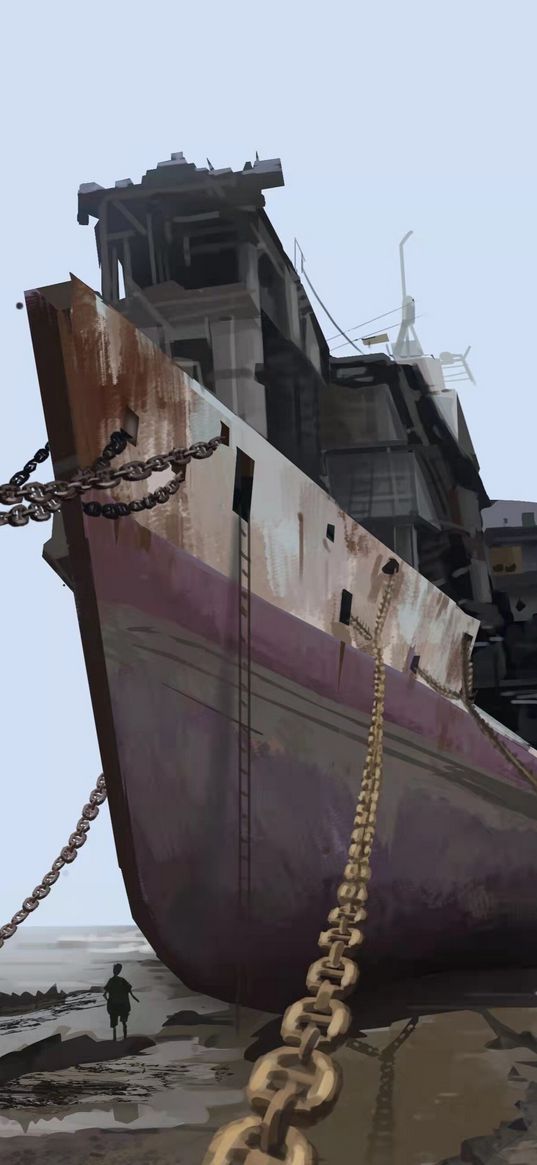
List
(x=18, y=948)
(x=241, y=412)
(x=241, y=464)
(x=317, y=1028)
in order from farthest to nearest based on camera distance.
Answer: (x=18, y=948)
(x=241, y=412)
(x=241, y=464)
(x=317, y=1028)

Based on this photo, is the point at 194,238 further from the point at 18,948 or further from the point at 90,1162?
the point at 18,948

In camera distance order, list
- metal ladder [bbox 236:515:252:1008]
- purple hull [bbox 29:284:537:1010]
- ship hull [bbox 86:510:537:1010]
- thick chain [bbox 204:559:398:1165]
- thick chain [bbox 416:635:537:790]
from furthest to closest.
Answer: thick chain [bbox 416:635:537:790], metal ladder [bbox 236:515:252:1008], ship hull [bbox 86:510:537:1010], purple hull [bbox 29:284:537:1010], thick chain [bbox 204:559:398:1165]

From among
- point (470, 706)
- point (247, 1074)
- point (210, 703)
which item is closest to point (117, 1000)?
point (247, 1074)

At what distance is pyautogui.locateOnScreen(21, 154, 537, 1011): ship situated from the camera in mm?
3299

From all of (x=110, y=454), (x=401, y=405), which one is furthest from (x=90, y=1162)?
(x=401, y=405)

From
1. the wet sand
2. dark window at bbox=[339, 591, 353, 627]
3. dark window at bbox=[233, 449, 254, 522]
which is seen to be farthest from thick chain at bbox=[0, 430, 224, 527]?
the wet sand

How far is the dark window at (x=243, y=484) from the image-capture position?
3.63 m

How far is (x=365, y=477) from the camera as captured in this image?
6422mm

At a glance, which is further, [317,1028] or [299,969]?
[299,969]

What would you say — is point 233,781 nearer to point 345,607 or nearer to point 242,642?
point 242,642

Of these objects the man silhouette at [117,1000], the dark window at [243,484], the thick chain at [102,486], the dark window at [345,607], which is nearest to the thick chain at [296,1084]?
the thick chain at [102,486]

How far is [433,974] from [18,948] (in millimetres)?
9133

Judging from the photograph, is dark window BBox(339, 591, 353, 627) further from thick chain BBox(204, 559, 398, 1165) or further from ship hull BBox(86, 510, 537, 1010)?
thick chain BBox(204, 559, 398, 1165)

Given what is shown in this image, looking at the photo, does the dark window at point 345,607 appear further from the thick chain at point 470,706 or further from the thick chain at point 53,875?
the thick chain at point 53,875
